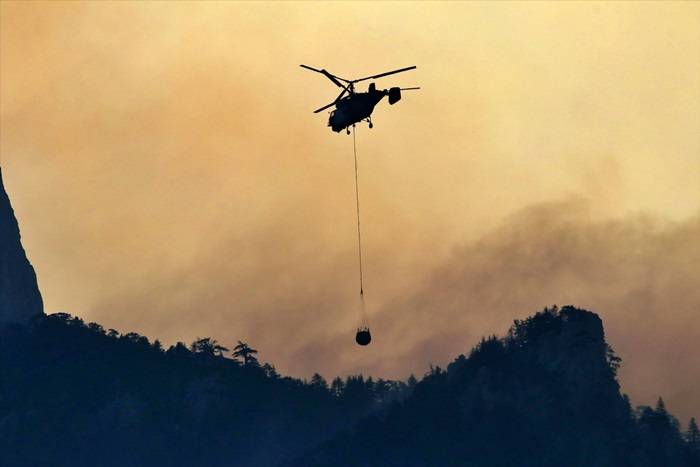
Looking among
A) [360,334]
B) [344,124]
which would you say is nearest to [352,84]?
[344,124]

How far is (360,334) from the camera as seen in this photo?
130625 millimetres

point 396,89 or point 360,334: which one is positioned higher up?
point 396,89

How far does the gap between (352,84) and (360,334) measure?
20478 mm

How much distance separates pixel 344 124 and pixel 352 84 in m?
3.53

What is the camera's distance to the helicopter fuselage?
132275 mm

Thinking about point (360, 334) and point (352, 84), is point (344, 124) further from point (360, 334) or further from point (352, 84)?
point (360, 334)

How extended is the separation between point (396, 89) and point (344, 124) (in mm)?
6112

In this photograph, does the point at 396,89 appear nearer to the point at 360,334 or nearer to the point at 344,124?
the point at 344,124

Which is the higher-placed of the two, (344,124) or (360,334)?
(344,124)

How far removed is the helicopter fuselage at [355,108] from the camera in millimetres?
132275

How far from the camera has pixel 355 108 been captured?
13325 centimetres

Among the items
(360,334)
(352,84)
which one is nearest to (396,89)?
(352,84)

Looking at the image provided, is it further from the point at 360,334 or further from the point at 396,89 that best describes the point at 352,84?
the point at 360,334

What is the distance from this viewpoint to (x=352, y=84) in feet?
438
